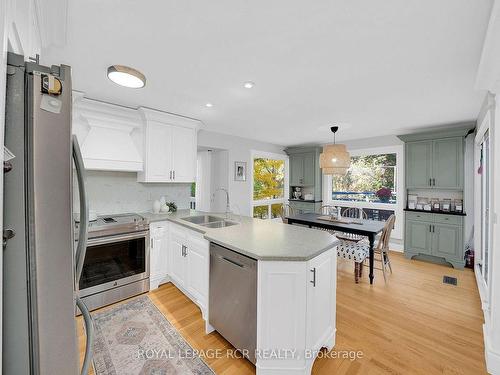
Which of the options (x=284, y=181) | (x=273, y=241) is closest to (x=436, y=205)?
(x=284, y=181)

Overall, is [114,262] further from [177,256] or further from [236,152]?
[236,152]

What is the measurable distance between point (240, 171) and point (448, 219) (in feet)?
12.9

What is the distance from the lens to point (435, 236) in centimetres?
395

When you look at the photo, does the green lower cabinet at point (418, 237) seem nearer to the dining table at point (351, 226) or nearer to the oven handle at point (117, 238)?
the dining table at point (351, 226)

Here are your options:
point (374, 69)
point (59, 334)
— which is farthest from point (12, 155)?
point (374, 69)

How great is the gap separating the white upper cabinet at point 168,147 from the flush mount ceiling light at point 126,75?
1.17 metres

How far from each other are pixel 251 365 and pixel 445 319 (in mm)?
2125

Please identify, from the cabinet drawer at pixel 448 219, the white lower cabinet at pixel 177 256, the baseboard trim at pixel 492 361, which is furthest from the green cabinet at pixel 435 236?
the white lower cabinet at pixel 177 256

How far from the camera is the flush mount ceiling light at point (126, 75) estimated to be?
1.79m

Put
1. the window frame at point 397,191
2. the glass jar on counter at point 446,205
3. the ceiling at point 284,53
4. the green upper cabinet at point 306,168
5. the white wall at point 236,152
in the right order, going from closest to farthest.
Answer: the ceiling at point 284,53 → the glass jar on counter at point 446,205 → the white wall at point 236,152 → the window frame at point 397,191 → the green upper cabinet at point 306,168

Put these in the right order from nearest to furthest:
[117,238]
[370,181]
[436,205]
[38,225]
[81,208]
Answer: [38,225] < [81,208] < [117,238] < [436,205] < [370,181]

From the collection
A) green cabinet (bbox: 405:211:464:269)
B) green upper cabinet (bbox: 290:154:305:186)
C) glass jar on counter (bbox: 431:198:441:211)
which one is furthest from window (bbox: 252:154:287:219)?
glass jar on counter (bbox: 431:198:441:211)

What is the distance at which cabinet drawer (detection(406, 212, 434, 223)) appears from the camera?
13.2 ft

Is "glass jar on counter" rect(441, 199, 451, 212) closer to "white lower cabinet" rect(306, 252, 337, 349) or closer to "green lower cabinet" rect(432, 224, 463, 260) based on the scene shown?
"green lower cabinet" rect(432, 224, 463, 260)
